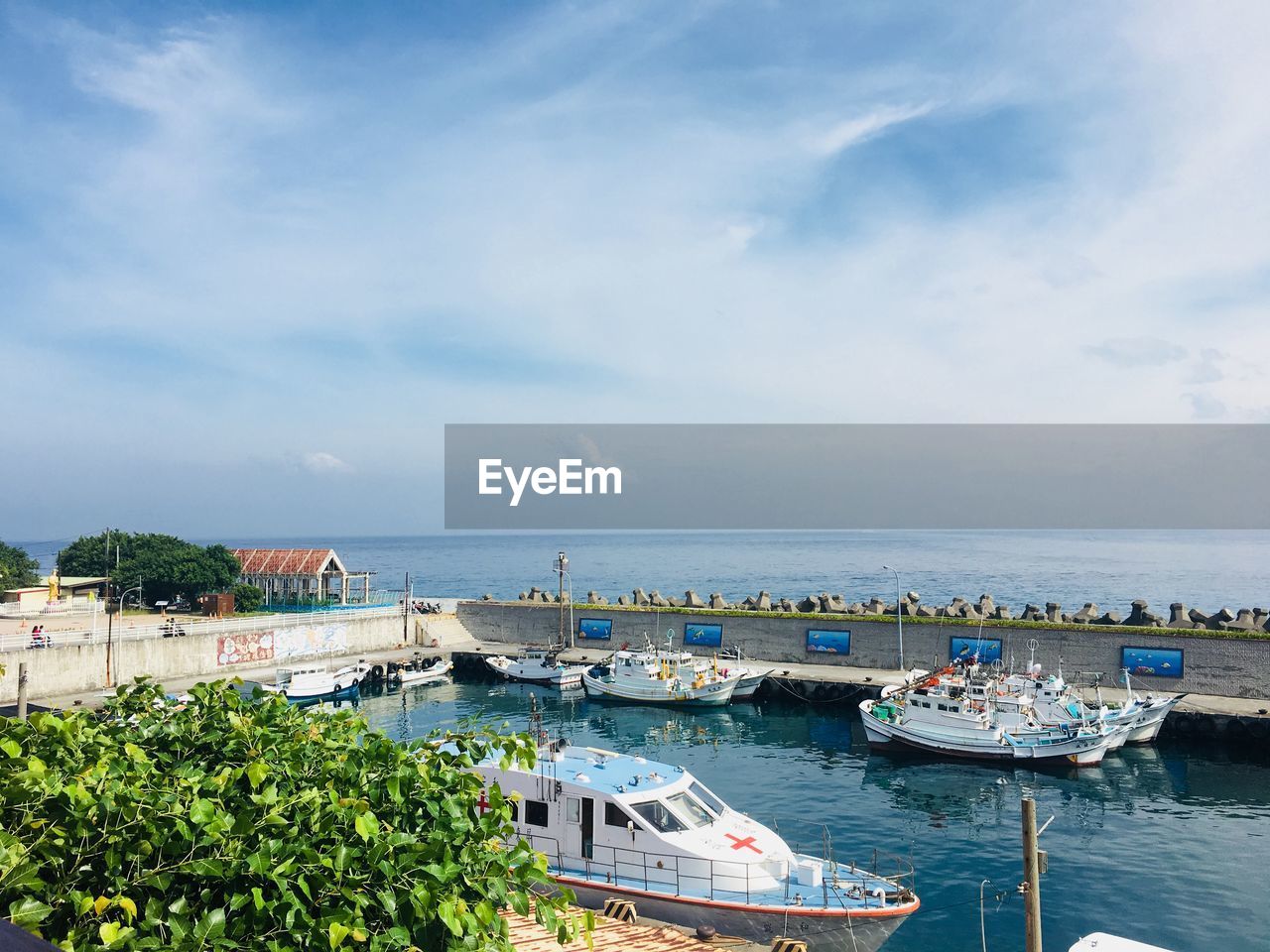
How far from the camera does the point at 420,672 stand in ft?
209

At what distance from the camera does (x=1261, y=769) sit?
130 feet

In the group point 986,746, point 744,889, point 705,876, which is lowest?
point 986,746

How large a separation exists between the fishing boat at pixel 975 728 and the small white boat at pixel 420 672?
33.5 m

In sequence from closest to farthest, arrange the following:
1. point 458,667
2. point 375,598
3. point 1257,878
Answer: point 1257,878 < point 458,667 < point 375,598

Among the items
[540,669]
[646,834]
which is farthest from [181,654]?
[646,834]

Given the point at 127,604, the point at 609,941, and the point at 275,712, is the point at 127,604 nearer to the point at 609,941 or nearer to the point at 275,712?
the point at 609,941

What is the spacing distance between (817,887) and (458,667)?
167ft

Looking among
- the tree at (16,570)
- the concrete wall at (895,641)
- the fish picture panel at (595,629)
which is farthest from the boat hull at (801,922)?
the tree at (16,570)

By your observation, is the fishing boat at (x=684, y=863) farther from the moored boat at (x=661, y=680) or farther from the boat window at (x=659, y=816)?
the moored boat at (x=661, y=680)

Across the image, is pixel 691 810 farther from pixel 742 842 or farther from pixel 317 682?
pixel 317 682

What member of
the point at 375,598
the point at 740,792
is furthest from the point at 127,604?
the point at 740,792

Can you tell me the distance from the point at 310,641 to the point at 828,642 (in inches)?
1505

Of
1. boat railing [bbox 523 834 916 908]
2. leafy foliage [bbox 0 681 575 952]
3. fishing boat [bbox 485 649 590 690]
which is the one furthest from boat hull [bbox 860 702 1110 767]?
leafy foliage [bbox 0 681 575 952]

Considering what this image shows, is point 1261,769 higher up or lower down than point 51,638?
lower down
